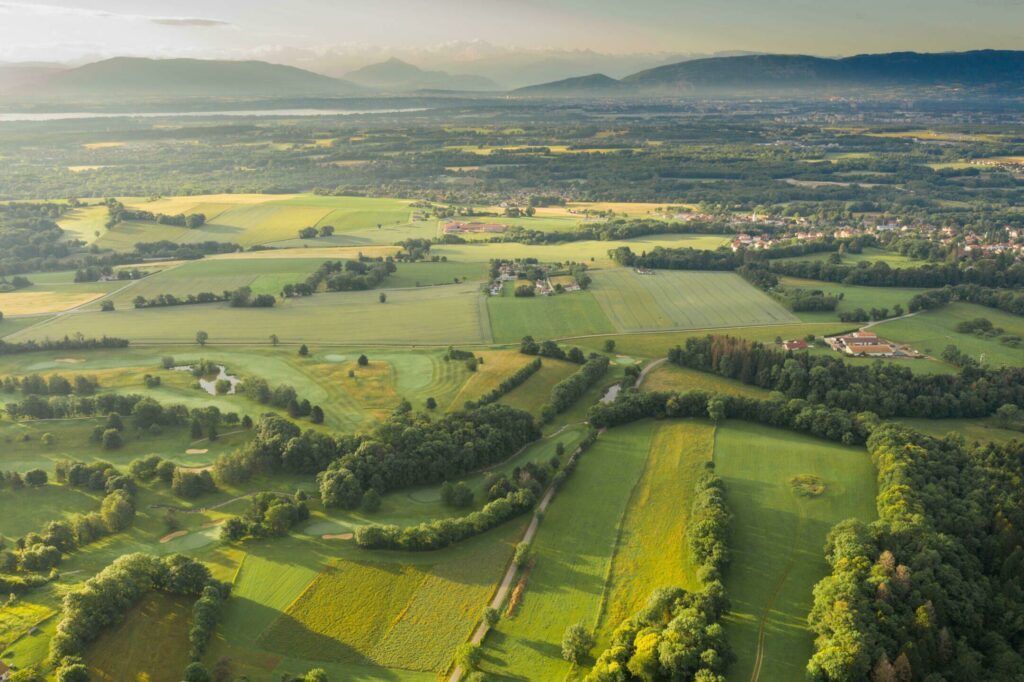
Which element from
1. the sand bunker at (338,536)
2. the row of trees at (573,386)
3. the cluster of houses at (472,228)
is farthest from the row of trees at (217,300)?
the sand bunker at (338,536)

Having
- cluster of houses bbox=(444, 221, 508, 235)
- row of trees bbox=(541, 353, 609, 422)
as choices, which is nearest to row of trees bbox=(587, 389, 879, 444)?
row of trees bbox=(541, 353, 609, 422)

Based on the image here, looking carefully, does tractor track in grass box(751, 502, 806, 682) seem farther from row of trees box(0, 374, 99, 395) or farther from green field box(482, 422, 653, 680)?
row of trees box(0, 374, 99, 395)

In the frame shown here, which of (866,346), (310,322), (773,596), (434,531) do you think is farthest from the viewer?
(310,322)

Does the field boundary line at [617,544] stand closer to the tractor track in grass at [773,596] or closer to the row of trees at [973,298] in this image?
the tractor track in grass at [773,596]

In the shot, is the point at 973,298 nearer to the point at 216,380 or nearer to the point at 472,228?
the point at 472,228

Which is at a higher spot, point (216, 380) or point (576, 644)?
point (216, 380)

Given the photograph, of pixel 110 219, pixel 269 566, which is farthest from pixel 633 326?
pixel 110 219

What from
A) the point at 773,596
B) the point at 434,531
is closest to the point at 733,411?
the point at 773,596
